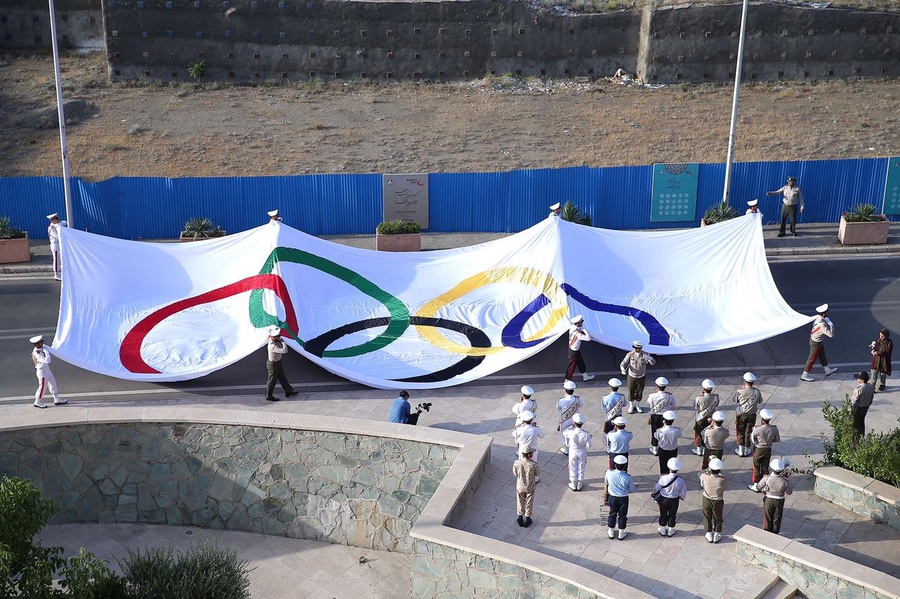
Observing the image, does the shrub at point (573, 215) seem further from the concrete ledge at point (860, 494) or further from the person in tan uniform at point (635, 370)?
the concrete ledge at point (860, 494)

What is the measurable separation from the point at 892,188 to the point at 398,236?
14.5 metres

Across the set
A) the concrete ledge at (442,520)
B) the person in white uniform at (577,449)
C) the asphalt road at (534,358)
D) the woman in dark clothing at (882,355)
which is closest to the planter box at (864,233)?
the asphalt road at (534,358)

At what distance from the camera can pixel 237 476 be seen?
16.6m

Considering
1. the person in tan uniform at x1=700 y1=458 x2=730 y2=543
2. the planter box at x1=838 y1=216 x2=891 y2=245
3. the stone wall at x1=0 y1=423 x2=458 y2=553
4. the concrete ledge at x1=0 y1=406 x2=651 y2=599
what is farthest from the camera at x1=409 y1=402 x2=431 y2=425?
the planter box at x1=838 y1=216 x2=891 y2=245

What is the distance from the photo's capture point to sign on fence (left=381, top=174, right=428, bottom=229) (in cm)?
2805

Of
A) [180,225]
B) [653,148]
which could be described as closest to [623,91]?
[653,148]

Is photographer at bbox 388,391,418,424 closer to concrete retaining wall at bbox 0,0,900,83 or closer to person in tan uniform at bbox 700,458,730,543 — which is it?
person in tan uniform at bbox 700,458,730,543

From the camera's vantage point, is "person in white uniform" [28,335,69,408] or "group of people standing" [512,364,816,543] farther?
"person in white uniform" [28,335,69,408]

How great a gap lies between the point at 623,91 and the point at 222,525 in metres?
29.1

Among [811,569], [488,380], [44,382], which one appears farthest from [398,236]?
[811,569]

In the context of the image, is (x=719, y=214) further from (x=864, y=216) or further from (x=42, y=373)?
(x=42, y=373)

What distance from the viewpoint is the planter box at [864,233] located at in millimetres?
27516

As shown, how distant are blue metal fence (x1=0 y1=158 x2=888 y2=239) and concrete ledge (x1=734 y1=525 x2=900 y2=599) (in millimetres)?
16059

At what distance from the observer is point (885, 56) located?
138 feet
